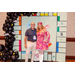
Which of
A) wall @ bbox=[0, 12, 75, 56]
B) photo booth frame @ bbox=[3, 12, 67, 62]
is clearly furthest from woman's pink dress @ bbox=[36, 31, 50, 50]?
wall @ bbox=[0, 12, 75, 56]

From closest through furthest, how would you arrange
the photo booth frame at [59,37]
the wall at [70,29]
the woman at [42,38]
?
the woman at [42,38] < the photo booth frame at [59,37] < the wall at [70,29]

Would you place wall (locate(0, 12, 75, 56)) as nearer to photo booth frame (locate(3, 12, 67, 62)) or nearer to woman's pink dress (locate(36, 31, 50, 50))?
photo booth frame (locate(3, 12, 67, 62))

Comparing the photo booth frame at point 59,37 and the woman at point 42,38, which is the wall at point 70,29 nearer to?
the photo booth frame at point 59,37

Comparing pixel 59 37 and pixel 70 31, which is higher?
pixel 70 31

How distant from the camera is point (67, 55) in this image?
3.51m

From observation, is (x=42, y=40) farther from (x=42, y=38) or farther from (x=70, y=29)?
(x=70, y=29)

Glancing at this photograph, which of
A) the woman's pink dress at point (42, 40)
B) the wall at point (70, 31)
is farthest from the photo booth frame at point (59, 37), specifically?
the woman's pink dress at point (42, 40)

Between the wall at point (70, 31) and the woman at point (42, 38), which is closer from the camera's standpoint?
the woman at point (42, 38)

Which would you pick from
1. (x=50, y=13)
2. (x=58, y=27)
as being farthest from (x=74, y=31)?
(x=50, y=13)

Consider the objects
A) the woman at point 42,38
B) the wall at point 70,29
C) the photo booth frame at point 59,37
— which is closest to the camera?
the woman at point 42,38

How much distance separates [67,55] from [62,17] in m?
1.71

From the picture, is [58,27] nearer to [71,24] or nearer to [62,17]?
[62,17]

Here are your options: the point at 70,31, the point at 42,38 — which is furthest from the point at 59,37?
the point at 42,38

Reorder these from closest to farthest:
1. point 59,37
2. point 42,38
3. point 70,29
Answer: point 42,38 < point 59,37 < point 70,29
